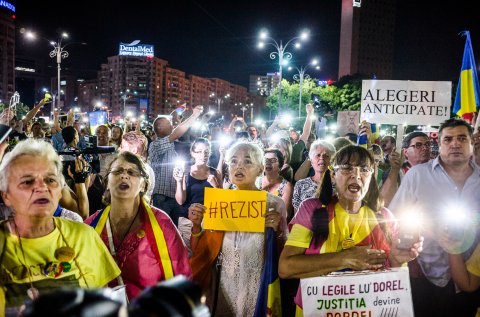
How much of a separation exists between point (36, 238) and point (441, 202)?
335cm

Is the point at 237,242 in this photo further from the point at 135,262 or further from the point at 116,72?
the point at 116,72

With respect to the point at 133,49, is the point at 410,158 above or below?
below

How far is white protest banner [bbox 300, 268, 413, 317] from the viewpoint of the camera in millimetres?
2824

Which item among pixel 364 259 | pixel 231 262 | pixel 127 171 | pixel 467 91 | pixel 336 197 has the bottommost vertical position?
pixel 231 262

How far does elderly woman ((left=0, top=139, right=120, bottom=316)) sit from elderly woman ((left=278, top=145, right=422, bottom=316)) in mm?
1300

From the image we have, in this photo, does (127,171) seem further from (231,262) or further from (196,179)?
(196,179)

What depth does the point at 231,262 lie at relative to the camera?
12.0ft

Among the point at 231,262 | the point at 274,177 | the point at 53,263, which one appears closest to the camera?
the point at 53,263

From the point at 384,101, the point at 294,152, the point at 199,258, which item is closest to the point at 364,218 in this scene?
the point at 199,258

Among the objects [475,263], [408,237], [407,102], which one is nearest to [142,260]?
[408,237]

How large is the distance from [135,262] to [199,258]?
795 millimetres

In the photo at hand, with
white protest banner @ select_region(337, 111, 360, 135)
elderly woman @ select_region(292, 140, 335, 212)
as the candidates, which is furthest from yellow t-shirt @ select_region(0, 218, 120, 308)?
white protest banner @ select_region(337, 111, 360, 135)

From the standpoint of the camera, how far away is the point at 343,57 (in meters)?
112

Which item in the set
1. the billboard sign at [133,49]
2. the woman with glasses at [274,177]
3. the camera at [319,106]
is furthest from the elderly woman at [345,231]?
the billboard sign at [133,49]
